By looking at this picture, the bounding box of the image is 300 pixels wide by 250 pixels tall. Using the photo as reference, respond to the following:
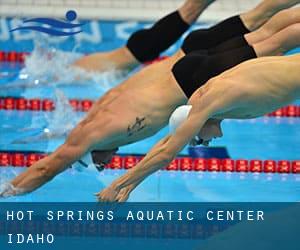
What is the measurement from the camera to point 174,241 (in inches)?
155

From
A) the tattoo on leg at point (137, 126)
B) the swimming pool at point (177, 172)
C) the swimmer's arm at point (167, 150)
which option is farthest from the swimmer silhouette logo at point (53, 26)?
the swimmer's arm at point (167, 150)

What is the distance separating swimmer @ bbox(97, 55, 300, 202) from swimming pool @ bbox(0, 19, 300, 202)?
903mm

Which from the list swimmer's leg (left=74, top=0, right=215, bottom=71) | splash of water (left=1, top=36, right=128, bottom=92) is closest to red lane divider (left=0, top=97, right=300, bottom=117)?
splash of water (left=1, top=36, right=128, bottom=92)

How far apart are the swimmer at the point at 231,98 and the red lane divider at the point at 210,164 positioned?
1.32 meters

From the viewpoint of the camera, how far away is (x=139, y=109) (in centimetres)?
426

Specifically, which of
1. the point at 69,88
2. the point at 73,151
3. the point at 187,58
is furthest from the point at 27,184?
the point at 69,88

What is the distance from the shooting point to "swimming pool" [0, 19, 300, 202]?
15.3 ft

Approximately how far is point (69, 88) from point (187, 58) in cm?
207

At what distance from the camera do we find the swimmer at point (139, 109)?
4.14 m

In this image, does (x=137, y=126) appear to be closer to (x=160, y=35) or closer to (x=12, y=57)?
(x=160, y=35)

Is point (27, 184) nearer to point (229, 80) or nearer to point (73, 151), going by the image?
point (73, 151)

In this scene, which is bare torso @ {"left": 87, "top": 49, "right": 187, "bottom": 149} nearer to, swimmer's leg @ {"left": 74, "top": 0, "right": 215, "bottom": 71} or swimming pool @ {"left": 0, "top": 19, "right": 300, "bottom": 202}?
swimming pool @ {"left": 0, "top": 19, "right": 300, "bottom": 202}

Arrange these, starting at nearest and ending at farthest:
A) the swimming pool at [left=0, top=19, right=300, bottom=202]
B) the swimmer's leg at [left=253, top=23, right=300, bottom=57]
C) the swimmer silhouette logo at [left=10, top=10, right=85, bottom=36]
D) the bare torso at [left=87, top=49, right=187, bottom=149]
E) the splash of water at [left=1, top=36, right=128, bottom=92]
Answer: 1. the swimmer's leg at [left=253, top=23, right=300, bottom=57]
2. the bare torso at [left=87, top=49, right=187, bottom=149]
3. the swimming pool at [left=0, top=19, right=300, bottom=202]
4. the swimmer silhouette logo at [left=10, top=10, right=85, bottom=36]
5. the splash of water at [left=1, top=36, right=128, bottom=92]

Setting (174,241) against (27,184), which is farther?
(27,184)
